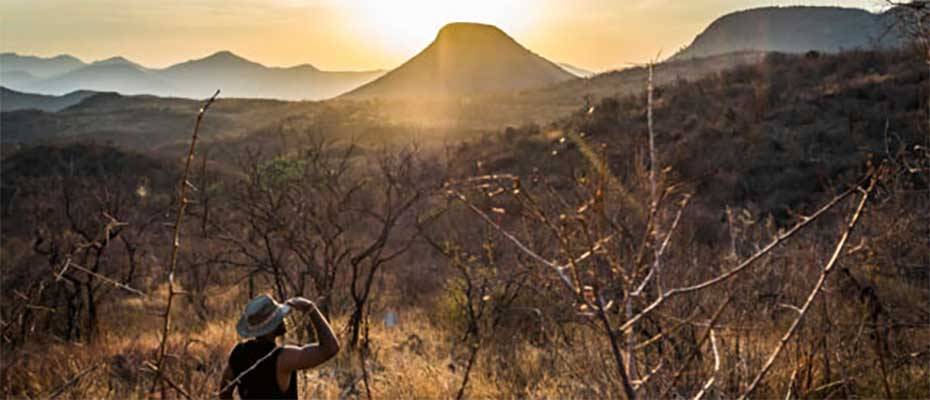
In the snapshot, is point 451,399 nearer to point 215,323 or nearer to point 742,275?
point 742,275

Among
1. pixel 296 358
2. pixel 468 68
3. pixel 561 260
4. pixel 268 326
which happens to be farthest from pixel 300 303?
pixel 468 68

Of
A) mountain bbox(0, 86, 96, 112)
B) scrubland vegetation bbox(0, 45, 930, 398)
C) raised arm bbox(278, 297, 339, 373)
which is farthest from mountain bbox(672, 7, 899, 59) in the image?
mountain bbox(0, 86, 96, 112)

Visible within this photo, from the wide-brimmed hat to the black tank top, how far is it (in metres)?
0.08

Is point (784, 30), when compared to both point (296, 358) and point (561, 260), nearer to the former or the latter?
point (561, 260)

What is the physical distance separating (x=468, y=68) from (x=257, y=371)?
104173 mm

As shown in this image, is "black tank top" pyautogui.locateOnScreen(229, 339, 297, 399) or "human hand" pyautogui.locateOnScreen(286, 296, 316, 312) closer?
"human hand" pyautogui.locateOnScreen(286, 296, 316, 312)

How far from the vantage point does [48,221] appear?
34.7 ft

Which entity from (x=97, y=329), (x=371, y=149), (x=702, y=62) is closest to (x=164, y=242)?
(x=97, y=329)

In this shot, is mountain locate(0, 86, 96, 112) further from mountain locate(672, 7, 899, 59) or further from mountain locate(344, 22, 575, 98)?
mountain locate(672, 7, 899, 59)

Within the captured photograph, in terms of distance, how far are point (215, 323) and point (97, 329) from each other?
Answer: 4.24 ft

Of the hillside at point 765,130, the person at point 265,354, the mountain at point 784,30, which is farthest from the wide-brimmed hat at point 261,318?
the mountain at point 784,30

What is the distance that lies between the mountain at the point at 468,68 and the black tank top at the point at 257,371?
85.6 meters

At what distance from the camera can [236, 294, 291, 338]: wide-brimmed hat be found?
3184mm

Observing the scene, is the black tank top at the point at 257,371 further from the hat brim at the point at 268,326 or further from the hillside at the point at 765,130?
the hillside at the point at 765,130
